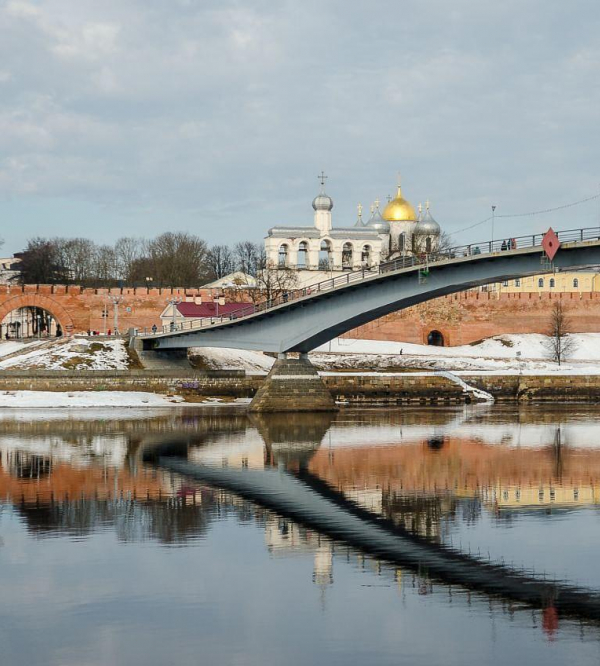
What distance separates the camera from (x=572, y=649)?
42.6 feet

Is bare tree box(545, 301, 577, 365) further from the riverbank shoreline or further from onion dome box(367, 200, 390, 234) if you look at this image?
onion dome box(367, 200, 390, 234)

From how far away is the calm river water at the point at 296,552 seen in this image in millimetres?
13266

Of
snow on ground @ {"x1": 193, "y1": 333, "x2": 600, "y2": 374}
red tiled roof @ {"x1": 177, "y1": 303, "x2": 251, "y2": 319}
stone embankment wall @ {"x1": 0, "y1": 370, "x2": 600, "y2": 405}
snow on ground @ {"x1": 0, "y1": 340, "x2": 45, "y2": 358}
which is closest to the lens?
stone embankment wall @ {"x1": 0, "y1": 370, "x2": 600, "y2": 405}

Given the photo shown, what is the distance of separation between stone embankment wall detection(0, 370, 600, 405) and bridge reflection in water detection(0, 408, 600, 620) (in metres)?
13.9

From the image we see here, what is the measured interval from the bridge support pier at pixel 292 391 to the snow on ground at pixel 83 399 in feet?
18.7

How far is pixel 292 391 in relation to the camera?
4878 centimetres

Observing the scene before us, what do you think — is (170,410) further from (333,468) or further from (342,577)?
(342,577)

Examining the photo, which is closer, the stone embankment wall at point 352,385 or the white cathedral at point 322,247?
the stone embankment wall at point 352,385

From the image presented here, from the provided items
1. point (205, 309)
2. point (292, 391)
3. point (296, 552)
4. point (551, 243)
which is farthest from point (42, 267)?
point (296, 552)

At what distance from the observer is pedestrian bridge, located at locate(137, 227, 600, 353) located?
3862 cm

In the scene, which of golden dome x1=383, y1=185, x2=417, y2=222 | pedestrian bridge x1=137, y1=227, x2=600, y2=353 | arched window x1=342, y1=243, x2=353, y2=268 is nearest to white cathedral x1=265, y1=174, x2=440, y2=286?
arched window x1=342, y1=243, x2=353, y2=268

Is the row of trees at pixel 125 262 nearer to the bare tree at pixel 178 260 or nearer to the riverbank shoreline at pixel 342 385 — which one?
the bare tree at pixel 178 260

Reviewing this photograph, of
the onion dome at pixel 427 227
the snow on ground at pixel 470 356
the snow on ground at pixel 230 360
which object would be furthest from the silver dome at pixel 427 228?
the snow on ground at pixel 230 360

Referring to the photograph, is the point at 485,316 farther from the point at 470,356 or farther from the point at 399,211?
the point at 399,211
